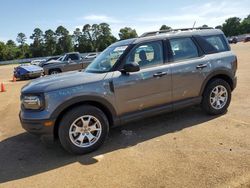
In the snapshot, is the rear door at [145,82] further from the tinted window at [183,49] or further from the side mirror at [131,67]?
the tinted window at [183,49]

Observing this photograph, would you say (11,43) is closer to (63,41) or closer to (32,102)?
(63,41)

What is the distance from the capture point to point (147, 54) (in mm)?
6047

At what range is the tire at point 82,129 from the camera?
5145mm

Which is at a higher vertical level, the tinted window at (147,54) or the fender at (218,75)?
the tinted window at (147,54)

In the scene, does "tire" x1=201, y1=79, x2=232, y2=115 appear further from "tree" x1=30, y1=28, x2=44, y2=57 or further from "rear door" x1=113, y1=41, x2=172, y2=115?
"tree" x1=30, y1=28, x2=44, y2=57

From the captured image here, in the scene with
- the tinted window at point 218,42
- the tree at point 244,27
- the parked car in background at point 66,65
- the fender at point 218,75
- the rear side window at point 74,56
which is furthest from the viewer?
the tree at point 244,27

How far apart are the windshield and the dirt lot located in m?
1.31

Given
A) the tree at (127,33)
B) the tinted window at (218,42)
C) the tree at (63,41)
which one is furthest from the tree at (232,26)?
the tinted window at (218,42)

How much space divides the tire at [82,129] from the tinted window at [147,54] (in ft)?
3.99

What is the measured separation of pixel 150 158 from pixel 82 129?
1259mm

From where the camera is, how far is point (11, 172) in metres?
4.85

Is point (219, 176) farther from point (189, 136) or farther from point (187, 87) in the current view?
point (187, 87)

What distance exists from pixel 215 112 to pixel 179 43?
1677mm

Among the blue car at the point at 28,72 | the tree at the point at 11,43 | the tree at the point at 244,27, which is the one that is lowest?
the blue car at the point at 28,72
